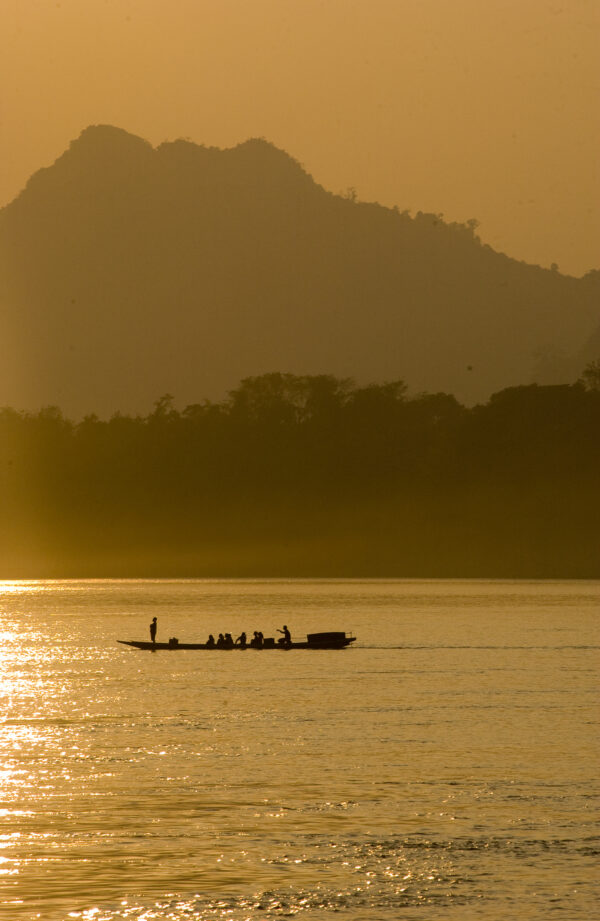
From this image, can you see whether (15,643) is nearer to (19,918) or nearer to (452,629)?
(452,629)

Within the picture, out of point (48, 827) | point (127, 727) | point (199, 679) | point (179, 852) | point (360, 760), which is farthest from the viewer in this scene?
point (199, 679)

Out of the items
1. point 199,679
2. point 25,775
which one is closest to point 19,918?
point 25,775

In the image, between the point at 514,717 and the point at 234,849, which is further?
the point at 514,717

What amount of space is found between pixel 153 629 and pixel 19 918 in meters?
78.6

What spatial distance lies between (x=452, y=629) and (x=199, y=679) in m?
67.3

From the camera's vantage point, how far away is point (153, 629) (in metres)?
112

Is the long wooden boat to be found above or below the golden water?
above

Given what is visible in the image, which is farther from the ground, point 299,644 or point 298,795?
point 299,644

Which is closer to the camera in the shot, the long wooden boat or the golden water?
the golden water

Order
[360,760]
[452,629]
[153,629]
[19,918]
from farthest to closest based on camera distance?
[452,629]
[153,629]
[360,760]
[19,918]

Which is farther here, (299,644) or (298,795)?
(299,644)

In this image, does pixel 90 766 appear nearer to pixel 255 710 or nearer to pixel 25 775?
pixel 25 775

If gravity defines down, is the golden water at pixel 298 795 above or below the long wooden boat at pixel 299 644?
below

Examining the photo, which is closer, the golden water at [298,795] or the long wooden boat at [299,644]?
the golden water at [298,795]
